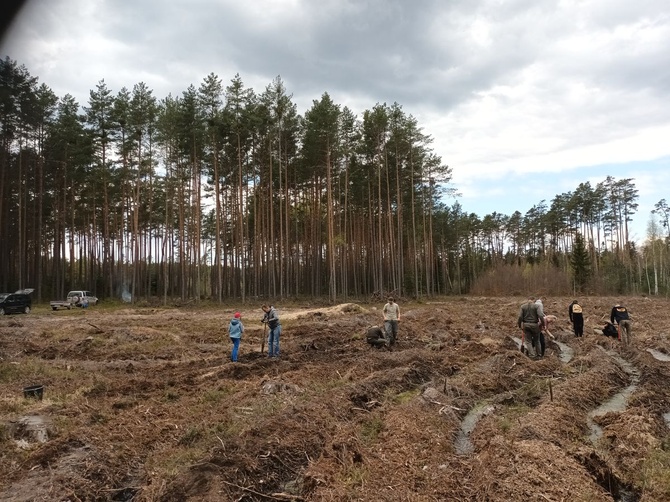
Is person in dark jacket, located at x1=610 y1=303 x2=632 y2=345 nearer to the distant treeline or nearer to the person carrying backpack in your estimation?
the person carrying backpack

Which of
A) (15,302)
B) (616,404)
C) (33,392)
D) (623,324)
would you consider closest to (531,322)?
(616,404)

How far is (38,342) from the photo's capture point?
680 inches

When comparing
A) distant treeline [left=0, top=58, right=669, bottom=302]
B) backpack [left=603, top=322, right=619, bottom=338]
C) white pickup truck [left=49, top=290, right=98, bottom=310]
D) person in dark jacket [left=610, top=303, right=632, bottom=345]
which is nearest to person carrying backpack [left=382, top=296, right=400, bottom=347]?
person in dark jacket [left=610, top=303, right=632, bottom=345]

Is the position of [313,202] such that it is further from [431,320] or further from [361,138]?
[431,320]

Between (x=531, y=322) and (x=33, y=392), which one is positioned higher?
(x=531, y=322)

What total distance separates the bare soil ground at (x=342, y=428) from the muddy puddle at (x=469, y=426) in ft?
0.15

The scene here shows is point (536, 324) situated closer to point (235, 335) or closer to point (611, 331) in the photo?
point (611, 331)

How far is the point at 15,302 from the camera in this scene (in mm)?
29953

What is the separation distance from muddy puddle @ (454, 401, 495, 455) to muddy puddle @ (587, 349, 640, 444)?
158cm

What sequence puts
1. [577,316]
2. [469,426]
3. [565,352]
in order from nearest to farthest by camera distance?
[469,426] → [565,352] → [577,316]

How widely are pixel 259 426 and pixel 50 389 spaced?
239 inches

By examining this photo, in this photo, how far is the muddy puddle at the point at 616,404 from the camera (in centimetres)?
718

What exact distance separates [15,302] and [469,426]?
3245cm

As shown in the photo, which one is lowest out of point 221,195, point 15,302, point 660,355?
point 660,355
